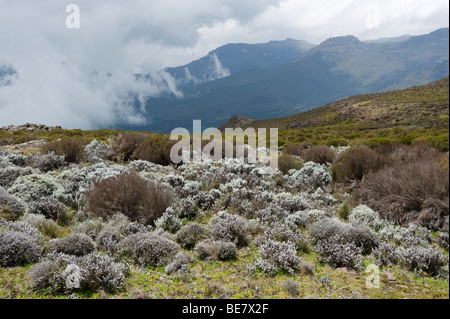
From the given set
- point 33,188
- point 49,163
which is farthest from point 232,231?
point 49,163

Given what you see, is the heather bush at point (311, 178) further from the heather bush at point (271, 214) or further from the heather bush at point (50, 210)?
the heather bush at point (50, 210)

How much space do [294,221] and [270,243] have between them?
56.3 inches

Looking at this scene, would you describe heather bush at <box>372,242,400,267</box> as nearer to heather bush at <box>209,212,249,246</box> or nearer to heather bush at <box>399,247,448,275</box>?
heather bush at <box>399,247,448,275</box>

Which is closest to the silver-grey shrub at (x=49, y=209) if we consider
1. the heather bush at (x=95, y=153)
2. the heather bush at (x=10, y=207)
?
the heather bush at (x=10, y=207)

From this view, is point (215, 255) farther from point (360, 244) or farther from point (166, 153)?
point (166, 153)

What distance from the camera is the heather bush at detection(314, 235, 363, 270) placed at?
4.30 m

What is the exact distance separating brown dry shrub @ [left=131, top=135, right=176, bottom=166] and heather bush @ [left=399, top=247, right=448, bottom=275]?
10.2 metres

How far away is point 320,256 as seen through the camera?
4625mm

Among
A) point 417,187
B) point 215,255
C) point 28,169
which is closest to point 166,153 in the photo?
point 28,169

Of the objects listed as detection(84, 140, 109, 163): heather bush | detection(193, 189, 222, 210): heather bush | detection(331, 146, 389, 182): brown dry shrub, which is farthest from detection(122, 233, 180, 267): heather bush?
detection(84, 140, 109, 163): heather bush

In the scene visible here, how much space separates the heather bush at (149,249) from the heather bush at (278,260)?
53.7 inches

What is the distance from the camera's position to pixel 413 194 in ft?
18.8
